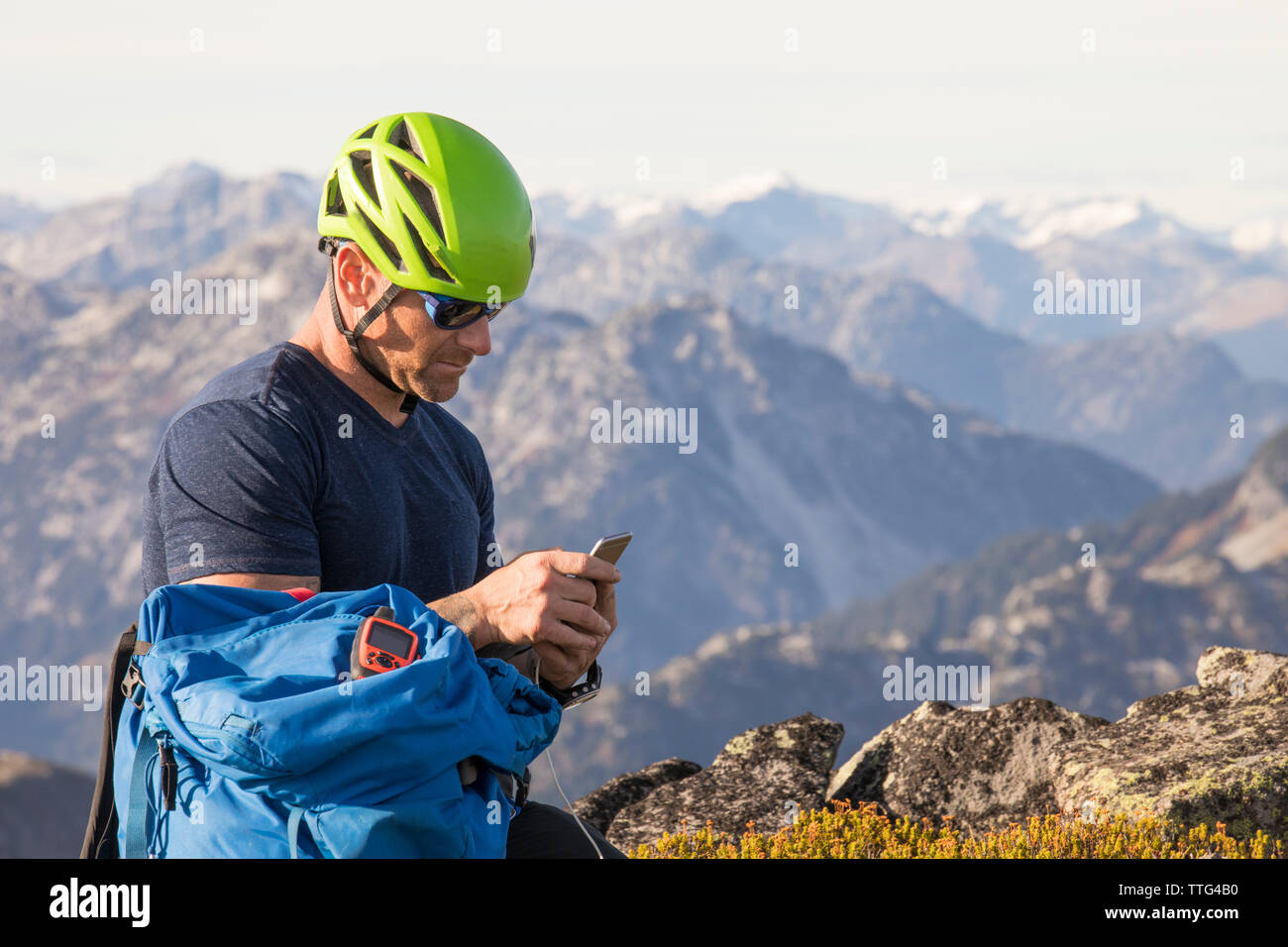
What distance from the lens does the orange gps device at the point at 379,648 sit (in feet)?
13.8

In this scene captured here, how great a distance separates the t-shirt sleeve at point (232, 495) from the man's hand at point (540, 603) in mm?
678

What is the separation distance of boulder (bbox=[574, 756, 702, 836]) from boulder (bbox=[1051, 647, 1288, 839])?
11.0 feet

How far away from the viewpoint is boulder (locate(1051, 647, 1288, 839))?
26.9ft

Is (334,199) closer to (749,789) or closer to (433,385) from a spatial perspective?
(433,385)

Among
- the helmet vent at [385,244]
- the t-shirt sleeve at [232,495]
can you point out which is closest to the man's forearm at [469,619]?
the t-shirt sleeve at [232,495]

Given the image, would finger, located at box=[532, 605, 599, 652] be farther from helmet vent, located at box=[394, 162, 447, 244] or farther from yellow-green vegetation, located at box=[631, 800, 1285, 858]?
yellow-green vegetation, located at box=[631, 800, 1285, 858]

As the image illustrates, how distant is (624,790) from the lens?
1103cm

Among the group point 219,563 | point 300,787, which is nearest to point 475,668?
point 300,787

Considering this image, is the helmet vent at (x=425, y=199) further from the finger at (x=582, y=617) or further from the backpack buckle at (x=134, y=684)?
the backpack buckle at (x=134, y=684)

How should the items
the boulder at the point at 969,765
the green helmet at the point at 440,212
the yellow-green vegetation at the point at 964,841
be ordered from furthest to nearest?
1. the boulder at the point at 969,765
2. the yellow-green vegetation at the point at 964,841
3. the green helmet at the point at 440,212

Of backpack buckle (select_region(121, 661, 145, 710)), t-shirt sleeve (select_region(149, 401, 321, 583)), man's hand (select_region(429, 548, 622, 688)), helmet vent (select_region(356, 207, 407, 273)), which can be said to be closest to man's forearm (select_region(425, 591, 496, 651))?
man's hand (select_region(429, 548, 622, 688))

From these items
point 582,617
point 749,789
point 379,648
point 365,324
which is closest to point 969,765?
point 749,789
